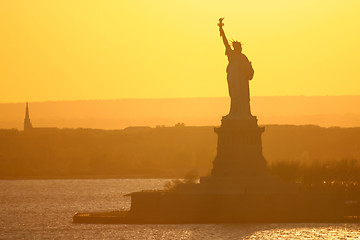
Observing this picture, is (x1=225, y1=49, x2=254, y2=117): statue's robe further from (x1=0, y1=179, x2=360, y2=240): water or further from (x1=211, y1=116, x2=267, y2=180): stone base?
(x1=0, y1=179, x2=360, y2=240): water

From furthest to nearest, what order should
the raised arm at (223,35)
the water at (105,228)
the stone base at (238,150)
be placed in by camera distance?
the raised arm at (223,35) < the stone base at (238,150) < the water at (105,228)

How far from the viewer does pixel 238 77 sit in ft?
319

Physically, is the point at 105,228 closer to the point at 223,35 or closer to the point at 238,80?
Result: the point at 238,80

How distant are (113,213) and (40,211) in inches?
659

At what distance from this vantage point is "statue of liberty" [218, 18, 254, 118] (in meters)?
97.1

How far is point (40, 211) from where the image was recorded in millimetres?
115750

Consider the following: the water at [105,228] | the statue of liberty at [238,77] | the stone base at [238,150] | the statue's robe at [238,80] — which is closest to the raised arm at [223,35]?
the statue of liberty at [238,77]

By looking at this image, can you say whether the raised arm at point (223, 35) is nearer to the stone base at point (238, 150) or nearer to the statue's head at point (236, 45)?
the statue's head at point (236, 45)

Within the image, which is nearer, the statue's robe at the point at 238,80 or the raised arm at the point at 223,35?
the raised arm at the point at 223,35

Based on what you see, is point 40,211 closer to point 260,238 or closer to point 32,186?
point 260,238

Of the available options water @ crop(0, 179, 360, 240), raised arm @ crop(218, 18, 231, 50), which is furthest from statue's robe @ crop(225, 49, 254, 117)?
water @ crop(0, 179, 360, 240)

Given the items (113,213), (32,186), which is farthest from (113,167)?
(113,213)

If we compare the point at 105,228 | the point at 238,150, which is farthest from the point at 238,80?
the point at 105,228

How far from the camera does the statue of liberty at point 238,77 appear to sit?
318ft
